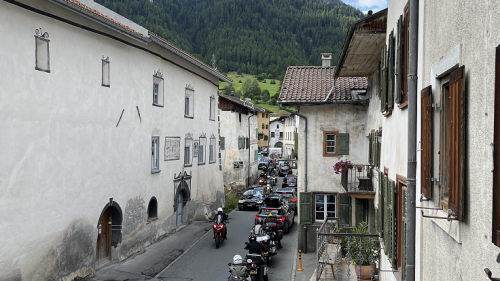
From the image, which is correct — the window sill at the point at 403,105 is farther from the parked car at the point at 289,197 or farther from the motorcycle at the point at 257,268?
the parked car at the point at 289,197

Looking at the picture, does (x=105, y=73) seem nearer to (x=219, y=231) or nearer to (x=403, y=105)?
(x=219, y=231)

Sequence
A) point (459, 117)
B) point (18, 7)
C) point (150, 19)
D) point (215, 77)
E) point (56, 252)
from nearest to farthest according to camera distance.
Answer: point (459, 117)
point (18, 7)
point (56, 252)
point (215, 77)
point (150, 19)

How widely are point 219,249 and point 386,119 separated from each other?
12.1 m

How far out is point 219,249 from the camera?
1981 centimetres

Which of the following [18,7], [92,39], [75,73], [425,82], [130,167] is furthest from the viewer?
[130,167]

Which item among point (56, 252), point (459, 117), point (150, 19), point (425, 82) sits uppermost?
point (150, 19)

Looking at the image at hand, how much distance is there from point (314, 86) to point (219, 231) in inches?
309

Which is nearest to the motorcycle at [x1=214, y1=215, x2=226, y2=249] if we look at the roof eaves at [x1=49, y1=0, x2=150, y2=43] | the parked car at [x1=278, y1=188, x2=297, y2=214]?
the roof eaves at [x1=49, y1=0, x2=150, y2=43]

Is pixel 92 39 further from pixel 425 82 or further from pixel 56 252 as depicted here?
pixel 425 82

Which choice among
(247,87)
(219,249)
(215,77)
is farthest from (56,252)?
(247,87)

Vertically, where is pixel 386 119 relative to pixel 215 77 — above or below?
below

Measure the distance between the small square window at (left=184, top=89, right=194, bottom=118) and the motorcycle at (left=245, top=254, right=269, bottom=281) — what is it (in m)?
11.4

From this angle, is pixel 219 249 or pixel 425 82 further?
pixel 219 249

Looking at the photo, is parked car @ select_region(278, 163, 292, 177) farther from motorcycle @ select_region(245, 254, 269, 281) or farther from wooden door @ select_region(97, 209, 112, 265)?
motorcycle @ select_region(245, 254, 269, 281)
